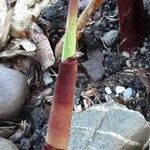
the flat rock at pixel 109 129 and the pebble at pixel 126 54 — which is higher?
the pebble at pixel 126 54

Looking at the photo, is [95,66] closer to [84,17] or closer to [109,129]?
[84,17]

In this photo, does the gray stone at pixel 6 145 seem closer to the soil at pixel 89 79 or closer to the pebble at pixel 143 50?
the soil at pixel 89 79

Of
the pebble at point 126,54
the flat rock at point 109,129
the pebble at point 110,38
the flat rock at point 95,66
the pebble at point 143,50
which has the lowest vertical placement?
the flat rock at point 109,129

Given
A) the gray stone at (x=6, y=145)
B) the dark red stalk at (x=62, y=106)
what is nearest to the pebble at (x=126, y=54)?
the gray stone at (x=6, y=145)

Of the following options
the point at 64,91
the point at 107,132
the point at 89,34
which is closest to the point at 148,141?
the point at 107,132

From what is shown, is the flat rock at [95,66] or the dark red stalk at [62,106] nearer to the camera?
the dark red stalk at [62,106]

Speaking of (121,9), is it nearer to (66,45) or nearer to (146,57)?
(146,57)
